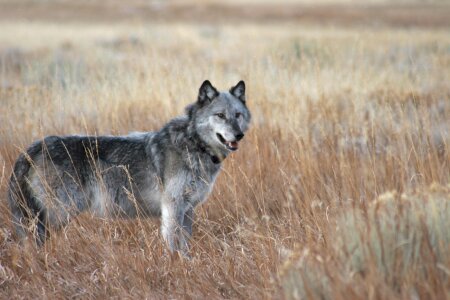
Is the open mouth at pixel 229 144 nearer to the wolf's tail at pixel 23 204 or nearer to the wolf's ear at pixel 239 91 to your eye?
the wolf's ear at pixel 239 91

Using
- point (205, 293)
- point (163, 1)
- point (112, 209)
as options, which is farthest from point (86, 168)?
point (163, 1)

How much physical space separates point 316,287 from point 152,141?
2.39 m

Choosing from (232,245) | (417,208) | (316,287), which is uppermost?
(417,208)

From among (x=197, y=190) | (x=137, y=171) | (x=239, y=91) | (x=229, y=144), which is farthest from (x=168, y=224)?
(x=239, y=91)

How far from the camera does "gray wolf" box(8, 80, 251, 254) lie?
14.1ft

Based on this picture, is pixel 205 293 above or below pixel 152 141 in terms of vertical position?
below

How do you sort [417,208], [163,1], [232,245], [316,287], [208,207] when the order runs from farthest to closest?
[163,1]
[208,207]
[232,245]
[417,208]
[316,287]

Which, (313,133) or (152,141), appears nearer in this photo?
(152,141)

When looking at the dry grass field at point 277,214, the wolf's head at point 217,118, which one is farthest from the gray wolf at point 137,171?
the dry grass field at point 277,214

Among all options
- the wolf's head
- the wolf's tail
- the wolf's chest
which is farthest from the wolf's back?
the wolf's head

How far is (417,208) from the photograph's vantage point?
9.98 ft

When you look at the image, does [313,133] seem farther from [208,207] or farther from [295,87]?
[208,207]

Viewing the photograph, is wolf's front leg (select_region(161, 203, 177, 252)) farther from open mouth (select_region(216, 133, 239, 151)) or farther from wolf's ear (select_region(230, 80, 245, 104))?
wolf's ear (select_region(230, 80, 245, 104))

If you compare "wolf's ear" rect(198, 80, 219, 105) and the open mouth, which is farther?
"wolf's ear" rect(198, 80, 219, 105)
